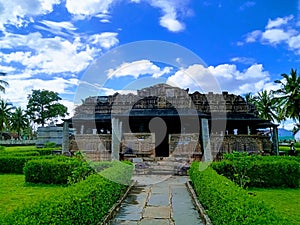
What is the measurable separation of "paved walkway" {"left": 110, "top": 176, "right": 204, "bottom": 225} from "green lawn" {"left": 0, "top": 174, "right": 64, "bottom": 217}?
2.18m

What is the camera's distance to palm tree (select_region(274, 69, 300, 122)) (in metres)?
Answer: 34.7

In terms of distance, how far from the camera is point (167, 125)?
25750mm

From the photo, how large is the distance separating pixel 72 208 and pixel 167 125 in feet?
70.0

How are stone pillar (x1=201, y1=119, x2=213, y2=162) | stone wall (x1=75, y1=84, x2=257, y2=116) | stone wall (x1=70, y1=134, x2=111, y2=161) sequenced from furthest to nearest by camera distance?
stone wall (x1=75, y1=84, x2=257, y2=116), stone wall (x1=70, y1=134, x2=111, y2=161), stone pillar (x1=201, y1=119, x2=213, y2=162)

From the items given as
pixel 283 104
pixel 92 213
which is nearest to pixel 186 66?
pixel 92 213

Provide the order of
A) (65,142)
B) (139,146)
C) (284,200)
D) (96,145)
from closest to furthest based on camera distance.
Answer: (284,200)
(139,146)
(96,145)
(65,142)

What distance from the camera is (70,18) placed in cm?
1522

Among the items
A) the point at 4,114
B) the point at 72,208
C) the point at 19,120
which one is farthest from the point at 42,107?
the point at 72,208

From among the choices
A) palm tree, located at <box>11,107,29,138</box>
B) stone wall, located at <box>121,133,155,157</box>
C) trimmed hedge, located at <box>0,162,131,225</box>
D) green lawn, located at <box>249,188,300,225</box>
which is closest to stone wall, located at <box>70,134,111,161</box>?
stone wall, located at <box>121,133,155,157</box>

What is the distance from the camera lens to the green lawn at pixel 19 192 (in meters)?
8.30

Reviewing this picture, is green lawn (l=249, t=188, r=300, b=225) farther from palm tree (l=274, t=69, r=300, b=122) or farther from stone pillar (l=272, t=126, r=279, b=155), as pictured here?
palm tree (l=274, t=69, r=300, b=122)

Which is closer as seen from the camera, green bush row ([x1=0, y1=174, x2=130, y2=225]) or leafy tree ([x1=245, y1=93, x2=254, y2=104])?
green bush row ([x1=0, y1=174, x2=130, y2=225])

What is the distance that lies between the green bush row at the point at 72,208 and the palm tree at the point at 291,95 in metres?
32.8

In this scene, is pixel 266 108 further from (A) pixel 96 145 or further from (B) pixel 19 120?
(B) pixel 19 120
